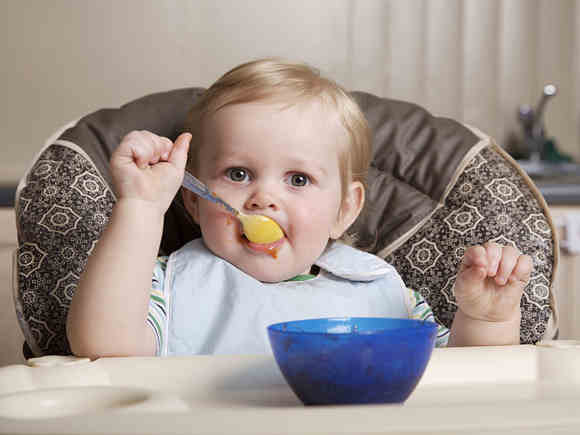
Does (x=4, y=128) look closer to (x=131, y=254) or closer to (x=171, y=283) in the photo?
(x=171, y=283)

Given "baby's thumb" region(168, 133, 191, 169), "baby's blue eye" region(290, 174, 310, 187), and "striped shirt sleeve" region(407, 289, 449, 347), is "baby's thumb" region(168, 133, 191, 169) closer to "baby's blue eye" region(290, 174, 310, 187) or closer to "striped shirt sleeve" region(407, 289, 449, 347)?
"baby's blue eye" region(290, 174, 310, 187)

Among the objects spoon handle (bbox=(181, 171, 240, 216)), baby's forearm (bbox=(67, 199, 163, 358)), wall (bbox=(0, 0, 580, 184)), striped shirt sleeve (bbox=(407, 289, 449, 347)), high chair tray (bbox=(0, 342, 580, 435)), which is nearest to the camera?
high chair tray (bbox=(0, 342, 580, 435))

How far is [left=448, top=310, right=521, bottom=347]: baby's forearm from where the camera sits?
41.0 inches

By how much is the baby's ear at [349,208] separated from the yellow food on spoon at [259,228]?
19 cm

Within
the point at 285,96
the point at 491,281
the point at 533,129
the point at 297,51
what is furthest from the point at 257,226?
the point at 533,129

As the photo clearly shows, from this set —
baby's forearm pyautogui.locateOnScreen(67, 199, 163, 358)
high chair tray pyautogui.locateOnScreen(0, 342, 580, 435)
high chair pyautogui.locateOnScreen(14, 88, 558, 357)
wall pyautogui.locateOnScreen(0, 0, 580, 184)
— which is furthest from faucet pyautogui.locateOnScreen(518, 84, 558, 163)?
baby's forearm pyautogui.locateOnScreen(67, 199, 163, 358)

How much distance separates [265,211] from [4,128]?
153 cm

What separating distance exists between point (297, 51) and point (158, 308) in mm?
1564

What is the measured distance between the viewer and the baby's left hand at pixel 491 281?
951 millimetres

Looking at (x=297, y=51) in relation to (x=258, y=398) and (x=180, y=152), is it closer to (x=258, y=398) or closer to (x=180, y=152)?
(x=180, y=152)

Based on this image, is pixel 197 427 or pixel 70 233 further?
pixel 70 233

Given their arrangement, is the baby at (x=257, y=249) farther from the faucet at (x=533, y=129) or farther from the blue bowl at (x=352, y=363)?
the faucet at (x=533, y=129)

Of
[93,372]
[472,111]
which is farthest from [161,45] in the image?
[93,372]

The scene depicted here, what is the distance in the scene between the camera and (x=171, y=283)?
3.80 ft
